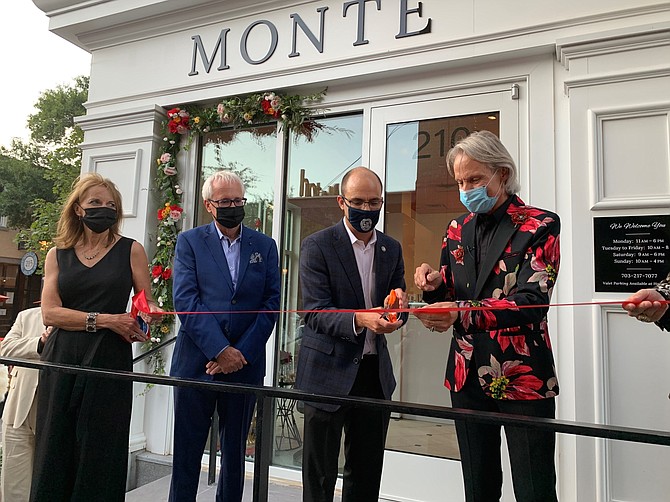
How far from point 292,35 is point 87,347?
8.54 feet

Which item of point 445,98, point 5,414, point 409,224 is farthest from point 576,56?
point 5,414

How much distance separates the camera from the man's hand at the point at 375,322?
5.50ft

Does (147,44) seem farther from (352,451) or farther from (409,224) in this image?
(352,451)

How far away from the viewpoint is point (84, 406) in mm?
1889

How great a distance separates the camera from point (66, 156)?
1181cm

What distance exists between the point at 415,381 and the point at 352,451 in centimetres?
153

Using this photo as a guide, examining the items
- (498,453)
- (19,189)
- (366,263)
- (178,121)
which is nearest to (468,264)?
(366,263)

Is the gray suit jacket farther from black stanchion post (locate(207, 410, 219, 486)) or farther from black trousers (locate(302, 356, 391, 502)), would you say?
black trousers (locate(302, 356, 391, 502))

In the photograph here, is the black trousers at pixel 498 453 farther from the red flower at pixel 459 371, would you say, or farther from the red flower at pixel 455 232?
the red flower at pixel 455 232

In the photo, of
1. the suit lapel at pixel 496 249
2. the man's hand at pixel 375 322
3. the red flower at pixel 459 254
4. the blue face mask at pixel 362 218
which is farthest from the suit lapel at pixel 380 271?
the suit lapel at pixel 496 249

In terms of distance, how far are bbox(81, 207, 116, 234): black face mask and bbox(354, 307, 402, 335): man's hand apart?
1242mm

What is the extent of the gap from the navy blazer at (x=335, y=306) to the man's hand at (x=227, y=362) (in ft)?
1.09

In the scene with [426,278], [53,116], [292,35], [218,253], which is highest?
[53,116]

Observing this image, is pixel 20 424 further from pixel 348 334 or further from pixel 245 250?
pixel 348 334
